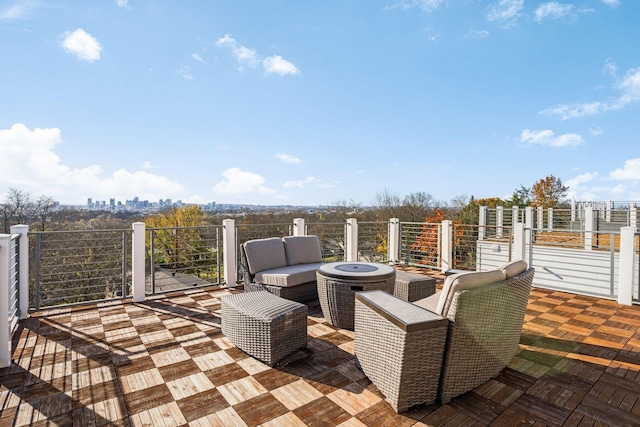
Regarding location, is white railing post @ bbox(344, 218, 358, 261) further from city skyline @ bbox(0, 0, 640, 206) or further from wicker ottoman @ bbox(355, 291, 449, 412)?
city skyline @ bbox(0, 0, 640, 206)

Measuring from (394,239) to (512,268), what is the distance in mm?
4797

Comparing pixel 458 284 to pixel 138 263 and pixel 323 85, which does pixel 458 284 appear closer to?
pixel 138 263

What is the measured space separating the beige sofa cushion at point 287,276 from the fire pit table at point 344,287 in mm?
501

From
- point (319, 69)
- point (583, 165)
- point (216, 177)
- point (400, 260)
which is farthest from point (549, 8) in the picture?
point (216, 177)

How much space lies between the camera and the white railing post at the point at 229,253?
16.9 ft

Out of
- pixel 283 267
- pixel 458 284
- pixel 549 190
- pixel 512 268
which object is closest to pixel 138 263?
pixel 283 267

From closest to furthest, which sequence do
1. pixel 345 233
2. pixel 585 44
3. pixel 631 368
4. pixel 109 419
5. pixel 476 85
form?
pixel 109 419
pixel 631 368
pixel 345 233
pixel 585 44
pixel 476 85

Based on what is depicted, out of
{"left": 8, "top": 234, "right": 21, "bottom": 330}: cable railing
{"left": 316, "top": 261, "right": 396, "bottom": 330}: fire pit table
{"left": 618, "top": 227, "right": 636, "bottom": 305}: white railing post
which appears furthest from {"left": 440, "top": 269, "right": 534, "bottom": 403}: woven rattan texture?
{"left": 8, "top": 234, "right": 21, "bottom": 330}: cable railing

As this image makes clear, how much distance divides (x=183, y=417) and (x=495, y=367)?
6.78 feet

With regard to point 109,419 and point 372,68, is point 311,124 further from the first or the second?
point 109,419

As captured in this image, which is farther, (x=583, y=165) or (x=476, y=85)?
(x=583, y=165)

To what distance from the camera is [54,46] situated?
6.98 meters

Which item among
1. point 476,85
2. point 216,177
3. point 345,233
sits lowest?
point 345,233

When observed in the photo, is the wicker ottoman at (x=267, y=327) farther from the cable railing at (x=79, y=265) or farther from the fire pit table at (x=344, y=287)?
the cable railing at (x=79, y=265)
